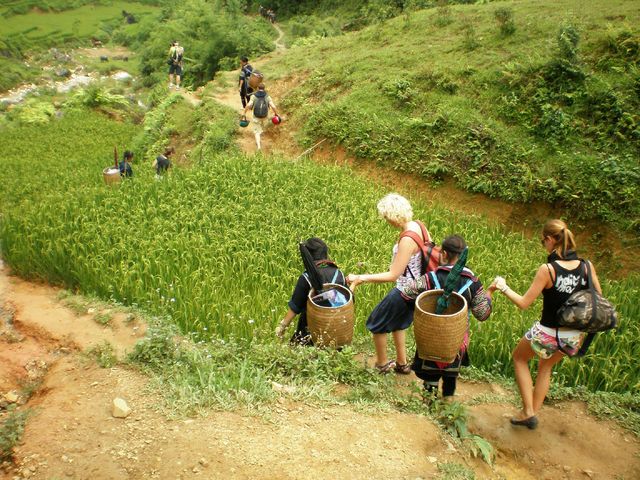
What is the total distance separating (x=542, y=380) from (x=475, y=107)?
8.05 meters

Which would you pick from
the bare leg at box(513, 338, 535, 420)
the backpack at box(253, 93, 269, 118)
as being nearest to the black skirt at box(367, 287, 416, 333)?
the bare leg at box(513, 338, 535, 420)

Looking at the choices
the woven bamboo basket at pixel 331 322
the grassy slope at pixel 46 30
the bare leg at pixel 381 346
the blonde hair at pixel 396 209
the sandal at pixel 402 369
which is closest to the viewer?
the blonde hair at pixel 396 209

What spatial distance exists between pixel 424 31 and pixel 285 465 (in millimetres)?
14039

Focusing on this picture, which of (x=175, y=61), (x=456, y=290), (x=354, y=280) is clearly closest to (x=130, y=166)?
(x=354, y=280)

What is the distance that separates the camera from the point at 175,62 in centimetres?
1859

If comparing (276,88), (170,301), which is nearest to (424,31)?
(276,88)

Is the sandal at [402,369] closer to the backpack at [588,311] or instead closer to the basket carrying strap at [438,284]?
the basket carrying strap at [438,284]

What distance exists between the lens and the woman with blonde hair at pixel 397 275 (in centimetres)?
457

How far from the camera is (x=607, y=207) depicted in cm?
924

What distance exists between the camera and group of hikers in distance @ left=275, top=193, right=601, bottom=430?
4.20 m

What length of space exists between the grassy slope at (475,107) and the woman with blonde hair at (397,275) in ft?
19.5

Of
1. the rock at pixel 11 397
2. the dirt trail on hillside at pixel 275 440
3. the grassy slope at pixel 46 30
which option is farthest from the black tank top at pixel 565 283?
the grassy slope at pixel 46 30

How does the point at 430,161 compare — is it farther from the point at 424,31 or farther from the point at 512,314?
the point at 424,31

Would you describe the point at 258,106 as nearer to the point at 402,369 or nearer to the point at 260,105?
the point at 260,105
